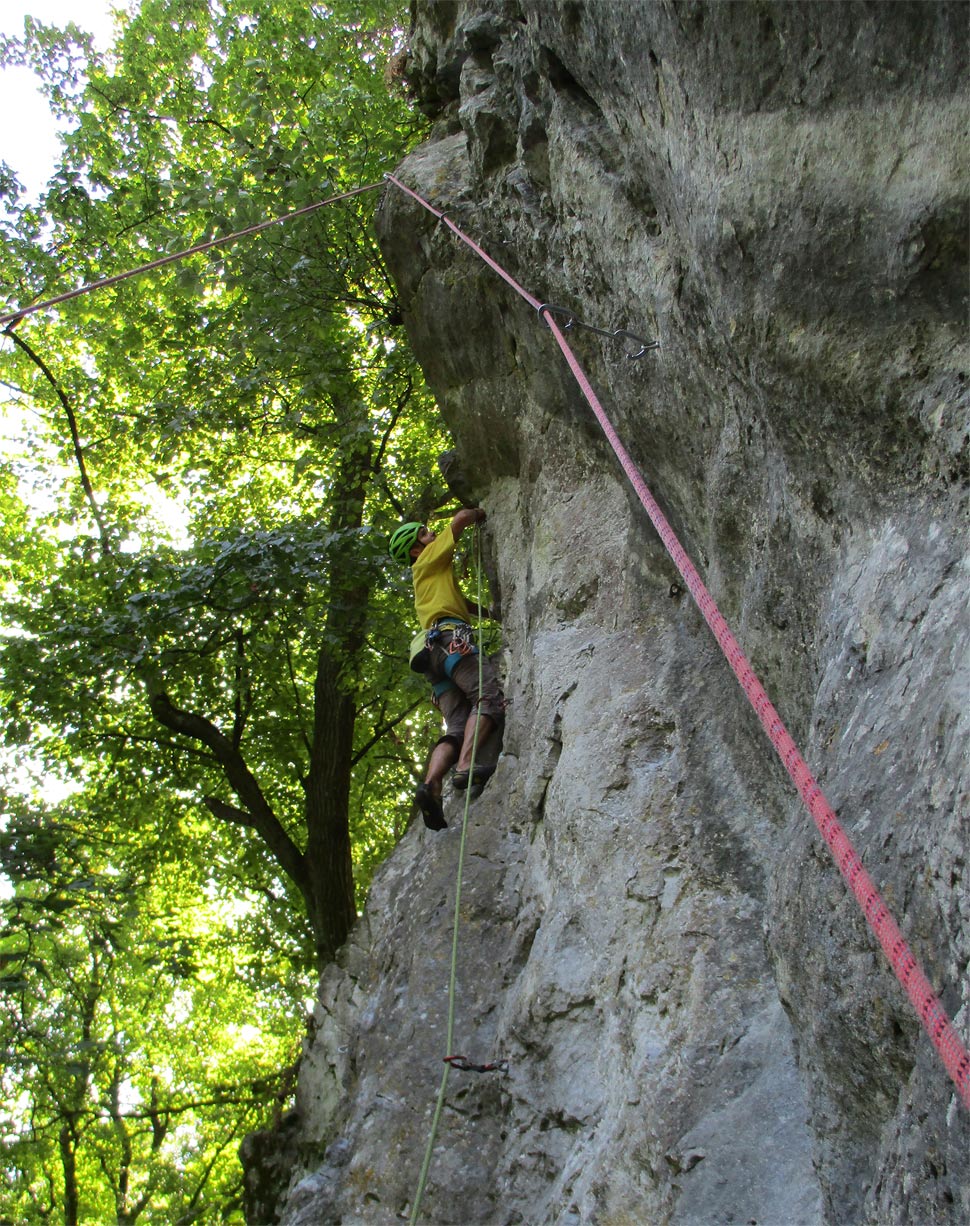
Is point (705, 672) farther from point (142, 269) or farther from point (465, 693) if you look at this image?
point (142, 269)

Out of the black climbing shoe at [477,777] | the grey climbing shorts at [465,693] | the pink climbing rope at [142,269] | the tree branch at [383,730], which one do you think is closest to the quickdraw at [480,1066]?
the black climbing shoe at [477,777]

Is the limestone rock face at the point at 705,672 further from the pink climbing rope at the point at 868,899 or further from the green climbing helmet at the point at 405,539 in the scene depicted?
the green climbing helmet at the point at 405,539

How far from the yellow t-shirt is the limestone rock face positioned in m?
0.50

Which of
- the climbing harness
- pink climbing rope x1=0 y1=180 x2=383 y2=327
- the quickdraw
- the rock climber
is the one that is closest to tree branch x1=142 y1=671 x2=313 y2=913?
the rock climber

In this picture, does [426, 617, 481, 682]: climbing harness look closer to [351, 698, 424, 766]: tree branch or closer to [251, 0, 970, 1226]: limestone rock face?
[251, 0, 970, 1226]: limestone rock face

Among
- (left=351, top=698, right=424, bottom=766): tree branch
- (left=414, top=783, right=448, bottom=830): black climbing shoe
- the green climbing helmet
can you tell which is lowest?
(left=414, top=783, right=448, bottom=830): black climbing shoe

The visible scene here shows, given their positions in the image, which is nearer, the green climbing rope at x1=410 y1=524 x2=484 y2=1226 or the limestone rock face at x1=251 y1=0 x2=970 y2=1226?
the limestone rock face at x1=251 y1=0 x2=970 y2=1226

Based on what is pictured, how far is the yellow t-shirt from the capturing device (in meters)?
7.36

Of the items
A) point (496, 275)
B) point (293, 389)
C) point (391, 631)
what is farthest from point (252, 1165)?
point (293, 389)

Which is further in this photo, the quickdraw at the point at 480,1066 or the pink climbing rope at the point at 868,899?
the quickdraw at the point at 480,1066

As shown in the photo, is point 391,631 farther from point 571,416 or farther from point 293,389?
point 571,416

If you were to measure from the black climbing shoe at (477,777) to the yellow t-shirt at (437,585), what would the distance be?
1.11 meters

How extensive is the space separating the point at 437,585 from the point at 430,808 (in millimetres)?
1615

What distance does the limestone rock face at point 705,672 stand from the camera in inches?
112
